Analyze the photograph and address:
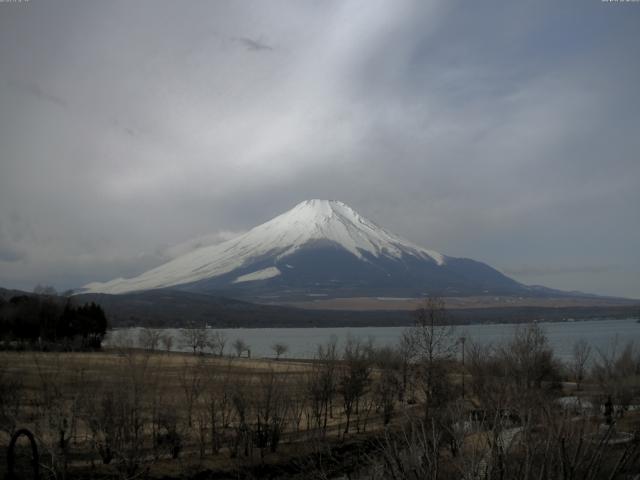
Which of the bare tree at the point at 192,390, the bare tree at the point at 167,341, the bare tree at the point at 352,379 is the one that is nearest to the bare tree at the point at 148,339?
the bare tree at the point at 167,341

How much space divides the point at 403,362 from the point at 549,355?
32.3ft

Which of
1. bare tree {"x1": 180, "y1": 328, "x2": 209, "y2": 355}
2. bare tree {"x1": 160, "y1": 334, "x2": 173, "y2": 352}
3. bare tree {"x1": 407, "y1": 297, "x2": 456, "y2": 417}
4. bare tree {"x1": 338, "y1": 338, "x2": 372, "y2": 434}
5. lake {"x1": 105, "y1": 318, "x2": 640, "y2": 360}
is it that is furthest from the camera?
bare tree {"x1": 180, "y1": 328, "x2": 209, "y2": 355}

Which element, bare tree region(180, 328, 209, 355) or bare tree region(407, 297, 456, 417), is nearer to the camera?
bare tree region(407, 297, 456, 417)

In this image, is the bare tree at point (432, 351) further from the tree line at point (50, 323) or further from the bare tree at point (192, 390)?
the tree line at point (50, 323)

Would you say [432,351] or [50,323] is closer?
[432,351]

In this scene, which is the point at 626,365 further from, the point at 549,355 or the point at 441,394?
the point at 441,394

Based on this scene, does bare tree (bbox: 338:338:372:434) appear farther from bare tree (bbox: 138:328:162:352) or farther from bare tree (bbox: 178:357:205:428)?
bare tree (bbox: 138:328:162:352)

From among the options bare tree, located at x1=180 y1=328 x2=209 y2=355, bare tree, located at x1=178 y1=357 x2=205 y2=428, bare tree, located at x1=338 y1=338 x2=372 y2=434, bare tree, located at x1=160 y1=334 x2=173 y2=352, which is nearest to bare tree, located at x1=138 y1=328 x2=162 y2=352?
bare tree, located at x1=160 y1=334 x2=173 y2=352

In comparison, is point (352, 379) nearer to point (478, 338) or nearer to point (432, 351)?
point (432, 351)

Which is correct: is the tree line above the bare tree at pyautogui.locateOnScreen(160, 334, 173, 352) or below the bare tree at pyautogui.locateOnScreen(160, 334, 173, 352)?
above

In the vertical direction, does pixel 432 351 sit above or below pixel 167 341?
above

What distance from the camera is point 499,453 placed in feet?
23.6

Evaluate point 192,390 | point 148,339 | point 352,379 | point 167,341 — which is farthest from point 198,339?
point 192,390

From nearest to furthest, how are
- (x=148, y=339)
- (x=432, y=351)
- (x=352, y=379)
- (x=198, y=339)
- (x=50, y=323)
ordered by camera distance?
(x=432, y=351) → (x=352, y=379) → (x=148, y=339) → (x=50, y=323) → (x=198, y=339)
